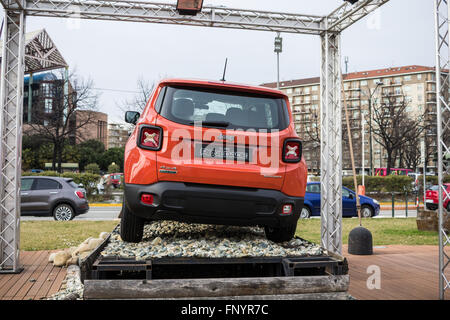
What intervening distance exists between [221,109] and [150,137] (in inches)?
28.3

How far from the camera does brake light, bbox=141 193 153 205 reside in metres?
3.71

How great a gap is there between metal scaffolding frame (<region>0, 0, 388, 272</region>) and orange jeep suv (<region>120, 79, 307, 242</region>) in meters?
3.26

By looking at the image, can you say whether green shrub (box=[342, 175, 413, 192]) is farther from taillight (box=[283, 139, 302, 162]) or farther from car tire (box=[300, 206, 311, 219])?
taillight (box=[283, 139, 302, 162])

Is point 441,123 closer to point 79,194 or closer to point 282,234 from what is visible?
point 282,234

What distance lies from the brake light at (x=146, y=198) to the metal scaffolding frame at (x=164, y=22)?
3568 millimetres

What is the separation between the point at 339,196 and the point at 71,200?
9392 mm

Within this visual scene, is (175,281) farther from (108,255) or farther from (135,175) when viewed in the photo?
(135,175)

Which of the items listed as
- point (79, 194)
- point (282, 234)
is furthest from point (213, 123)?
point (79, 194)

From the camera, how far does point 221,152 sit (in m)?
3.76

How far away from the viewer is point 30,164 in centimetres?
3956

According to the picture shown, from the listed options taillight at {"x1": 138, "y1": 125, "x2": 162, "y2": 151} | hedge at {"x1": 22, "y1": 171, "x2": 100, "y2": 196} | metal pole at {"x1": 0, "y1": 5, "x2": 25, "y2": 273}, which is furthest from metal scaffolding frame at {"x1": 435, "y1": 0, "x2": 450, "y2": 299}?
hedge at {"x1": 22, "y1": 171, "x2": 100, "y2": 196}

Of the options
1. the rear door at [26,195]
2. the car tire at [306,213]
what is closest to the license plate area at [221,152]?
the rear door at [26,195]

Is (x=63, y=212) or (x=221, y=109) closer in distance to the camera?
(x=221, y=109)

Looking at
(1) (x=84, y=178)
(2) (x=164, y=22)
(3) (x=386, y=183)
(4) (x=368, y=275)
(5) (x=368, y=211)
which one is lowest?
(5) (x=368, y=211)
